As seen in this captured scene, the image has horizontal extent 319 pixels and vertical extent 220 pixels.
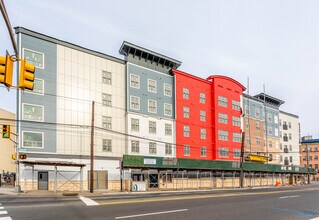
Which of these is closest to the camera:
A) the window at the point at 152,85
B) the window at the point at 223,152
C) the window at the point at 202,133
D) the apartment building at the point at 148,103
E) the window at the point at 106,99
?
the window at the point at 106,99

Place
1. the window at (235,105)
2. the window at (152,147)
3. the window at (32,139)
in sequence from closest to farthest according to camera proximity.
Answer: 1. the window at (32,139)
2. the window at (152,147)
3. the window at (235,105)

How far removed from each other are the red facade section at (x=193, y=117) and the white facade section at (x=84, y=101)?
33.4 ft

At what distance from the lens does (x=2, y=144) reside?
6122 centimetres

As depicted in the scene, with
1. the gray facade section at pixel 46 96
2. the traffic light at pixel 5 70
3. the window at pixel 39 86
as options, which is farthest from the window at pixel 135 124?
the traffic light at pixel 5 70

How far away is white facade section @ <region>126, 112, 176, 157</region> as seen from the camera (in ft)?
134

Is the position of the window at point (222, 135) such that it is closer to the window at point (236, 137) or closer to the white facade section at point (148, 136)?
the window at point (236, 137)

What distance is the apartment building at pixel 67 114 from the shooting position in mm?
32094

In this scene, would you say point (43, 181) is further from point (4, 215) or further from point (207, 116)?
point (207, 116)

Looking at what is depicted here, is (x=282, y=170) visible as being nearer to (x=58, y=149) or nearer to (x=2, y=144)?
(x=58, y=149)

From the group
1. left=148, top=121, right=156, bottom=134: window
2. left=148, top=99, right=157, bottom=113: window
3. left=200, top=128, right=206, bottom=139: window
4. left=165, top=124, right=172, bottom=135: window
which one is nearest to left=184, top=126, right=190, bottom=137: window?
left=165, top=124, right=172, bottom=135: window

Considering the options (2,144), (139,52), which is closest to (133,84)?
(139,52)

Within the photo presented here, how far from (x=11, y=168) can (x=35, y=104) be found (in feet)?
124

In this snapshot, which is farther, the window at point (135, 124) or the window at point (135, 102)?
the window at point (135, 102)

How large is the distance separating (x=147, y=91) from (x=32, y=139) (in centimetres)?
1785
